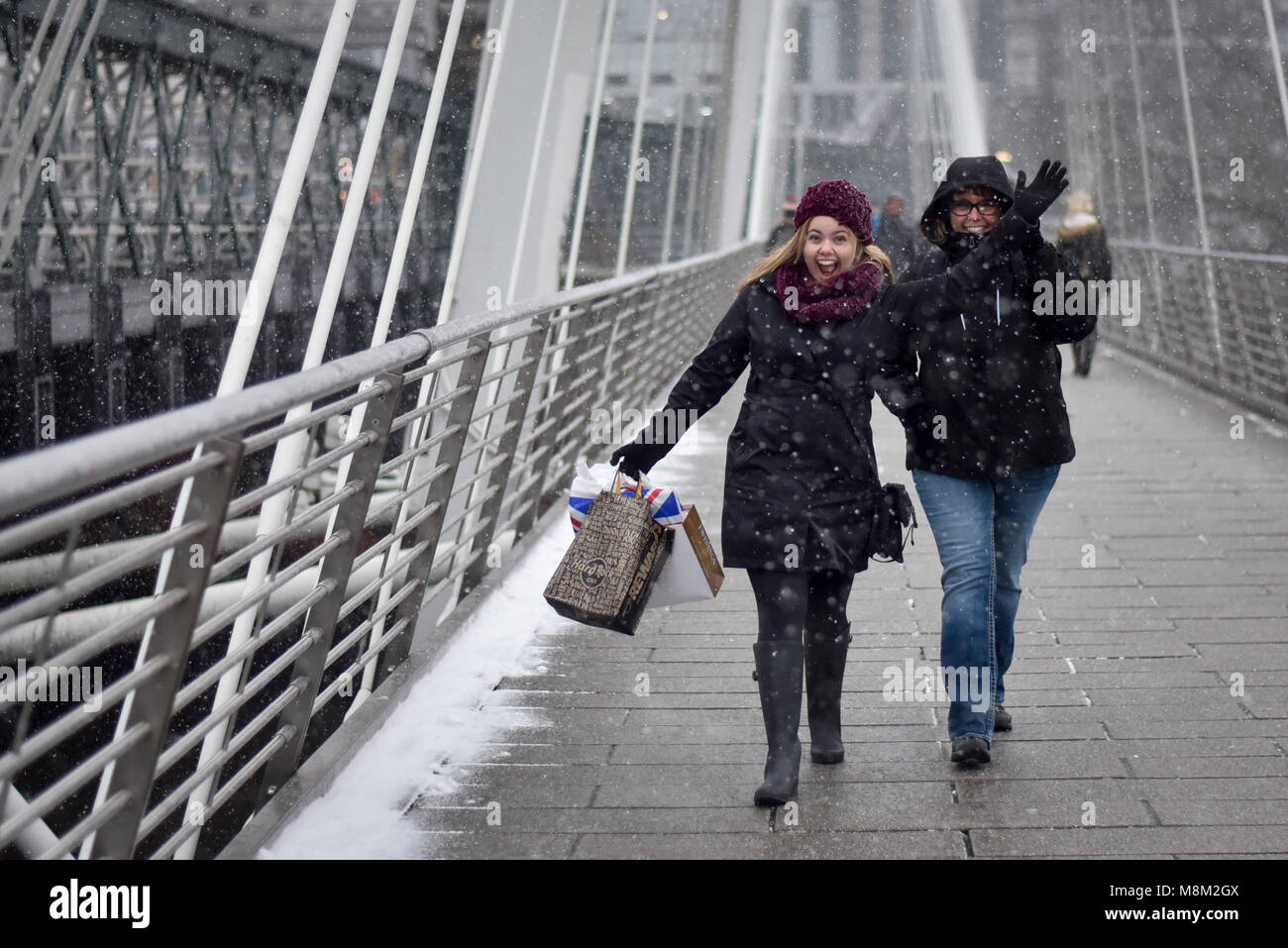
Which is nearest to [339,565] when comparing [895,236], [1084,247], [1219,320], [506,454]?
[506,454]

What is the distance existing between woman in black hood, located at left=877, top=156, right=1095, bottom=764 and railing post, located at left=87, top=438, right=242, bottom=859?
67.9 inches

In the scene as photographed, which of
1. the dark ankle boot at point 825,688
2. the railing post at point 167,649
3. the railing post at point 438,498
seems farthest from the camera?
the railing post at point 438,498

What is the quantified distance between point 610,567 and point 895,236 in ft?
41.7

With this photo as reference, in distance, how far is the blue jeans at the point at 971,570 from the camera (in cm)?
412

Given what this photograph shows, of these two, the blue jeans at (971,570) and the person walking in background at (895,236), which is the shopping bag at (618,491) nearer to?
the blue jeans at (971,570)

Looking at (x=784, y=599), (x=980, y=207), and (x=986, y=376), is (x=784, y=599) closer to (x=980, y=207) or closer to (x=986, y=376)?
(x=986, y=376)

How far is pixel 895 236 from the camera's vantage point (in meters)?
16.1

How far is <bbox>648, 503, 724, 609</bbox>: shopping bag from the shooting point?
13.2 ft

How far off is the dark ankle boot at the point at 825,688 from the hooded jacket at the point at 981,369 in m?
0.50

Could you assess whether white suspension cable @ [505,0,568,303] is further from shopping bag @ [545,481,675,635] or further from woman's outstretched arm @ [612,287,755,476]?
shopping bag @ [545,481,675,635]

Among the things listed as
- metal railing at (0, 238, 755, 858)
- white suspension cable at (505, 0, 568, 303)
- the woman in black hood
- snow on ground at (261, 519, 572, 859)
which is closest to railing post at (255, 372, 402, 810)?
metal railing at (0, 238, 755, 858)

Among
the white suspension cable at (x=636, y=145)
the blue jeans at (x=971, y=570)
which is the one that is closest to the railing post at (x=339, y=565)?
the blue jeans at (x=971, y=570)

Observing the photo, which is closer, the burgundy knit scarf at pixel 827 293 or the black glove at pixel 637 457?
the burgundy knit scarf at pixel 827 293
